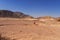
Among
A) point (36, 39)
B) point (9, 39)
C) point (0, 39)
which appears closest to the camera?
point (0, 39)

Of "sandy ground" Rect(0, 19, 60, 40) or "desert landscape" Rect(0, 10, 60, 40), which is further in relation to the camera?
"sandy ground" Rect(0, 19, 60, 40)

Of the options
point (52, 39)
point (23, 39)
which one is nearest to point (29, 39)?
point (23, 39)

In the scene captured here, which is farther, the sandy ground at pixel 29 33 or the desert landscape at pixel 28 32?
the sandy ground at pixel 29 33

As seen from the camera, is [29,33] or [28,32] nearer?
[29,33]

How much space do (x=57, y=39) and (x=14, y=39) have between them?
3999 mm

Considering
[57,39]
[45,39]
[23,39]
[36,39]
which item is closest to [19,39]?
[23,39]

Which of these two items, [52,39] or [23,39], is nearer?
[23,39]

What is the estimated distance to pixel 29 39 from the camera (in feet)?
36.4

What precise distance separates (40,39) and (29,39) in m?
1.03

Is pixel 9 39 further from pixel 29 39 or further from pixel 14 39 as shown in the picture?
pixel 29 39

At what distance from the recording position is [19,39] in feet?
35.7

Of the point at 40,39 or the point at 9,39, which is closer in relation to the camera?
the point at 9,39

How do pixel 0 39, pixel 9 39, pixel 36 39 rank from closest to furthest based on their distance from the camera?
1. pixel 0 39
2. pixel 9 39
3. pixel 36 39

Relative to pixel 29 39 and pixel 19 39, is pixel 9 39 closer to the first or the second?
pixel 19 39
